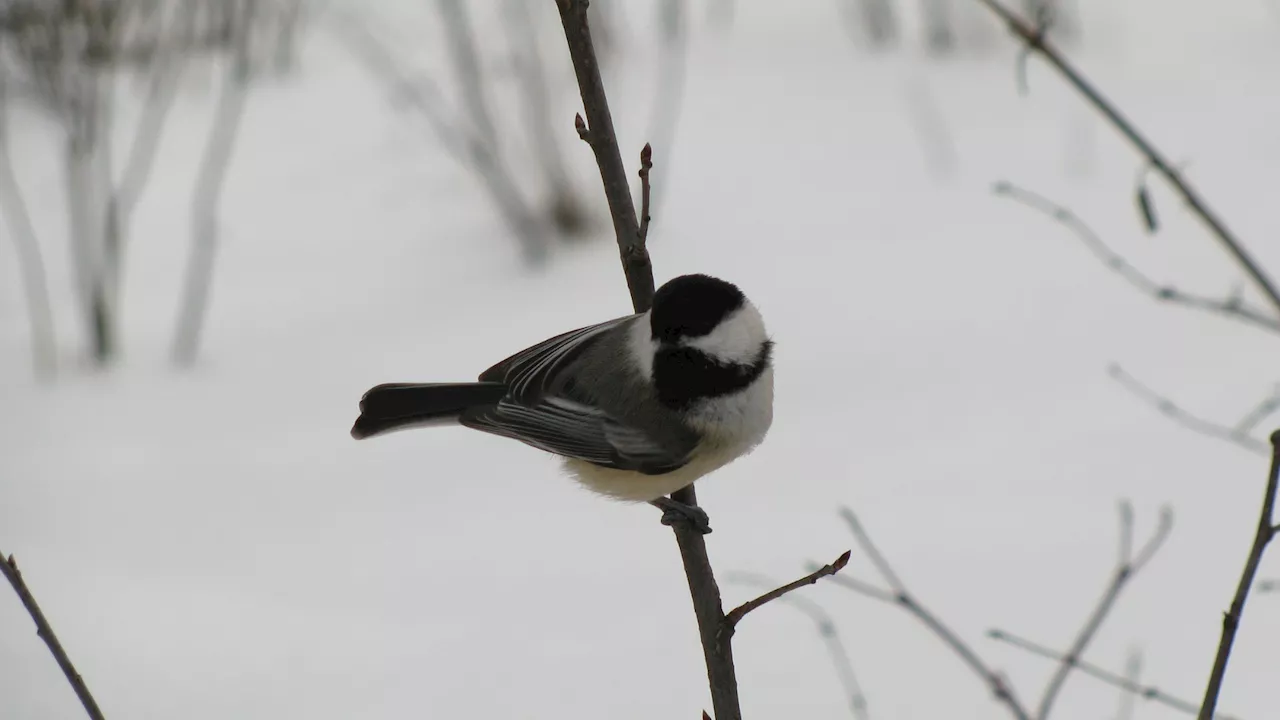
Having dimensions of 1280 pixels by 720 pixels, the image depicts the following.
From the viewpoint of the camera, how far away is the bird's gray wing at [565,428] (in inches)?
83.8

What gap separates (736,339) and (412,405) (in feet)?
2.01

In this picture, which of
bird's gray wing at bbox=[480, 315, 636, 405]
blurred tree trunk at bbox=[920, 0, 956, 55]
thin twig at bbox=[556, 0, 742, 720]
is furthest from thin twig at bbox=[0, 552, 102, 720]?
blurred tree trunk at bbox=[920, 0, 956, 55]

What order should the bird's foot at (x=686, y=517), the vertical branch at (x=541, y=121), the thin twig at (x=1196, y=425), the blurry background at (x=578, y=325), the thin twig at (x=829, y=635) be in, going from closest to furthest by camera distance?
the bird's foot at (x=686, y=517) < the thin twig at (x=1196, y=425) < the thin twig at (x=829, y=635) < the blurry background at (x=578, y=325) < the vertical branch at (x=541, y=121)

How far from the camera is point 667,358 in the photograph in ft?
6.53

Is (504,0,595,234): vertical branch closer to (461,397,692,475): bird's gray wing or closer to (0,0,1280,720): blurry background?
(0,0,1280,720): blurry background

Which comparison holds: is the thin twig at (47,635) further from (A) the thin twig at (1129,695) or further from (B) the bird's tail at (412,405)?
(A) the thin twig at (1129,695)

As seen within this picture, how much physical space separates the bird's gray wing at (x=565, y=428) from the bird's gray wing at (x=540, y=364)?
0.11 feet

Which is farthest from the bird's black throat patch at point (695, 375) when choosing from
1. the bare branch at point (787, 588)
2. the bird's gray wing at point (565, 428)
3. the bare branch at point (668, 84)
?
the bare branch at point (668, 84)

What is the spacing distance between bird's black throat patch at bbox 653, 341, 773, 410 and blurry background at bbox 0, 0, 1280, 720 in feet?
4.60

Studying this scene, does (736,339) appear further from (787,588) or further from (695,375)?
(787,588)

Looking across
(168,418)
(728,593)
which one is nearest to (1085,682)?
(728,593)

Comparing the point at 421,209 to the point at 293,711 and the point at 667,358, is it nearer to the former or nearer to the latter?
the point at 293,711

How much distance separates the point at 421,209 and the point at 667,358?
480 cm

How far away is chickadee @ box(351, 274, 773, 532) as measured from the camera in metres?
1.94
